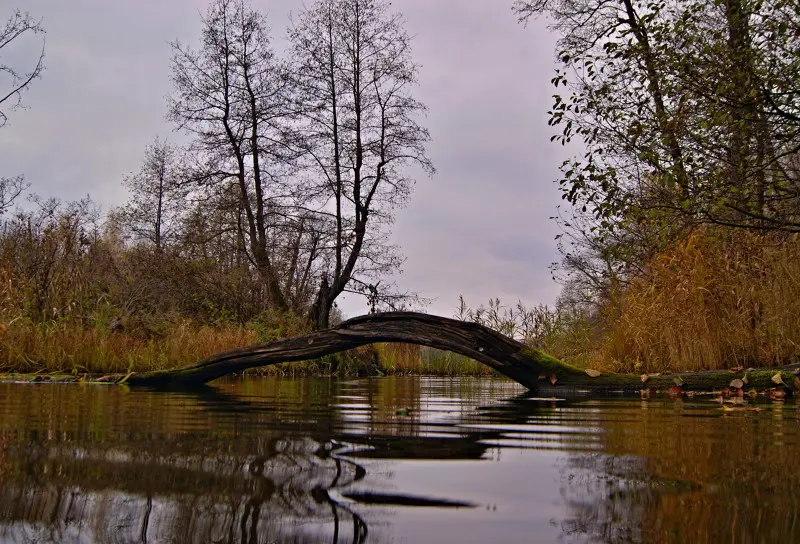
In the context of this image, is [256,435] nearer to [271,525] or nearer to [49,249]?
[271,525]

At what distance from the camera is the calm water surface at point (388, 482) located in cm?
125

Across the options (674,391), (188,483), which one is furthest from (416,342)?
(188,483)

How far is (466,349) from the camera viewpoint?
7336 mm

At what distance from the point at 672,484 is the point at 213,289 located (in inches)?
867

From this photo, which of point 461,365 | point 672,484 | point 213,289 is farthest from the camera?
point 213,289

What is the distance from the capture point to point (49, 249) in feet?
41.5

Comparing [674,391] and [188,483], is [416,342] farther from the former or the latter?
→ [188,483]

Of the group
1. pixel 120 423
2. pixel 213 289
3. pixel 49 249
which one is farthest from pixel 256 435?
pixel 213 289

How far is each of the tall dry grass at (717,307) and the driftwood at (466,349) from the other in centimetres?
94

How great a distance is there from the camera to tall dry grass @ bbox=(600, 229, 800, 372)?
7.62 metres

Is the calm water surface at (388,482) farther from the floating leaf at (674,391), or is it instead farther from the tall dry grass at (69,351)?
the tall dry grass at (69,351)

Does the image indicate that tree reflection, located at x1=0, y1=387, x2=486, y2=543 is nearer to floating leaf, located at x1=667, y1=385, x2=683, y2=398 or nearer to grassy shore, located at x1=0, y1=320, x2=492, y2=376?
floating leaf, located at x1=667, y1=385, x2=683, y2=398

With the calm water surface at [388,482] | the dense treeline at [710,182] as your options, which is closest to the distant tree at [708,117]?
the dense treeline at [710,182]

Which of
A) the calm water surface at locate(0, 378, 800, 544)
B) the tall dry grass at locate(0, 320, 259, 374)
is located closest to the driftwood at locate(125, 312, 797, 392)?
the tall dry grass at locate(0, 320, 259, 374)
